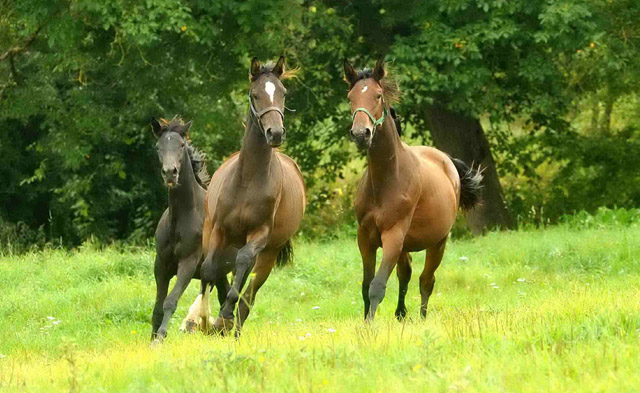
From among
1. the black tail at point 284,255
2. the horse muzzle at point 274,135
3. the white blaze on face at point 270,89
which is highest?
the white blaze on face at point 270,89

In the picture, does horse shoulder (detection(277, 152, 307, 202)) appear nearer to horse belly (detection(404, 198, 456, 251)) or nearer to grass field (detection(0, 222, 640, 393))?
horse belly (detection(404, 198, 456, 251))

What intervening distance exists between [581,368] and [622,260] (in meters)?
8.76

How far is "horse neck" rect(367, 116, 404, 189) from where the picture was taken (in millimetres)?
9938

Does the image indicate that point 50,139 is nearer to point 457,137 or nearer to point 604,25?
point 457,137

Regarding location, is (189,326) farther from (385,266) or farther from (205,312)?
(385,266)

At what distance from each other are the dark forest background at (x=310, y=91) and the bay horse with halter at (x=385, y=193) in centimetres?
706

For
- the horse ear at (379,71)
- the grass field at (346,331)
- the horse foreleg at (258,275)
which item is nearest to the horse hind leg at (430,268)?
the grass field at (346,331)

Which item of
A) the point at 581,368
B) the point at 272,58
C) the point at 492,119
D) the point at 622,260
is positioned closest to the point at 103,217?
the point at 272,58

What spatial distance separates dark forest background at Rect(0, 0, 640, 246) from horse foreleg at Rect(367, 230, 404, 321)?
7.91 meters

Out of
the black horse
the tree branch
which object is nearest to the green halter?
the black horse

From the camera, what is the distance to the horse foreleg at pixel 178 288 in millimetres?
9859

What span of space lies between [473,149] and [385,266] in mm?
11458

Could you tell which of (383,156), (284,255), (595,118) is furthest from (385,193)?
(595,118)

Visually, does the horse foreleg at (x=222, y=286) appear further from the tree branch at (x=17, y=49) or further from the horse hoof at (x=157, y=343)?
the tree branch at (x=17, y=49)
